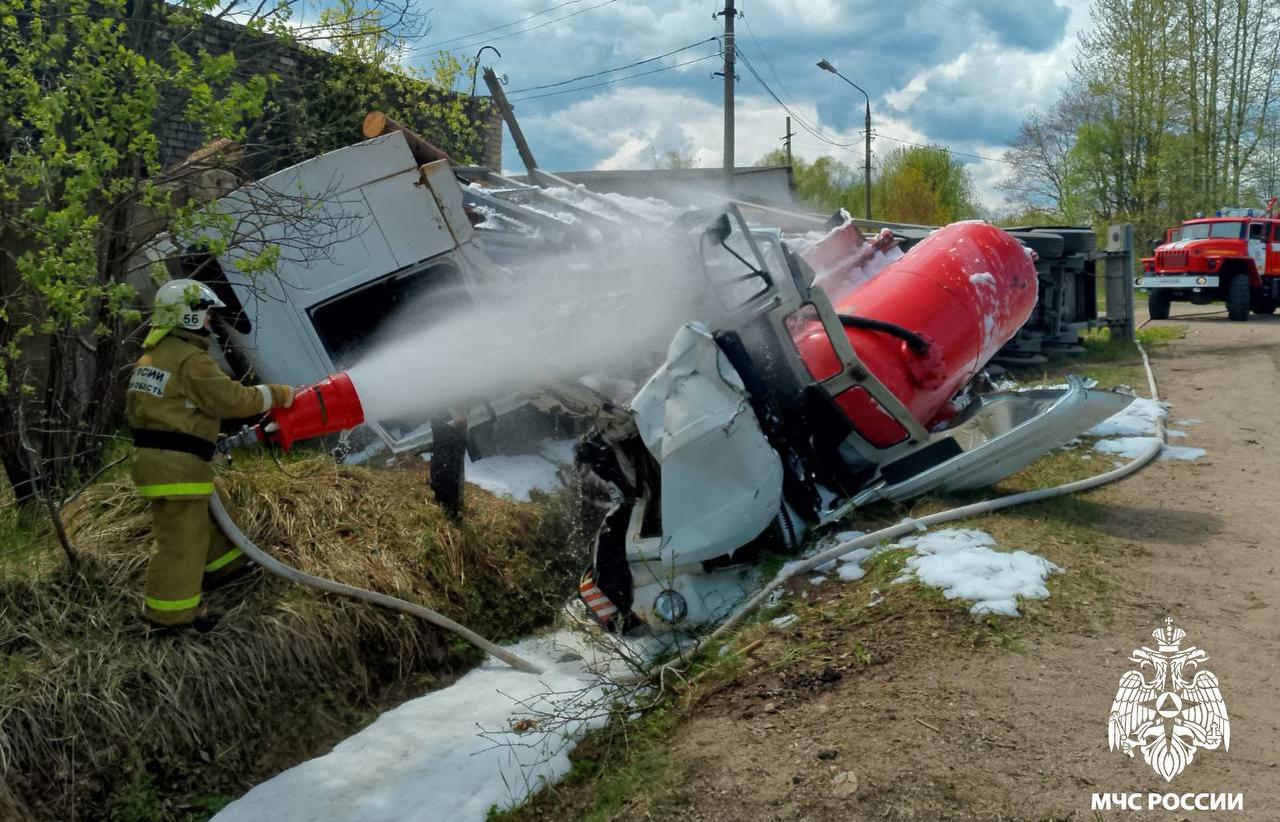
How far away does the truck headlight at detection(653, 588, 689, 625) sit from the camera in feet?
16.9

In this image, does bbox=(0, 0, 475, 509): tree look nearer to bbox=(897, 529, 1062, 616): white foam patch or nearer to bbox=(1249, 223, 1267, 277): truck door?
bbox=(897, 529, 1062, 616): white foam patch

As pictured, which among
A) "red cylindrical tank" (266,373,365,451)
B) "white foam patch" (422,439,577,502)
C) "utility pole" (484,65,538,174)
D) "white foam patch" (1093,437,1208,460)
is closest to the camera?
"red cylindrical tank" (266,373,365,451)

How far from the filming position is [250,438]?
446cm

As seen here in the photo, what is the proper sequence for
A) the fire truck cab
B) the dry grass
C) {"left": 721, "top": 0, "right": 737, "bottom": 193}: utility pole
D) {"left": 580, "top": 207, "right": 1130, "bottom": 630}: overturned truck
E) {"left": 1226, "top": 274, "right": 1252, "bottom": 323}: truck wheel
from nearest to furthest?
1. the dry grass
2. {"left": 580, "top": 207, "right": 1130, "bottom": 630}: overturned truck
3. {"left": 1226, "top": 274, "right": 1252, "bottom": 323}: truck wheel
4. the fire truck cab
5. {"left": 721, "top": 0, "right": 737, "bottom": 193}: utility pole

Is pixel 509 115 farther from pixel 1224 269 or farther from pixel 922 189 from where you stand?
pixel 922 189

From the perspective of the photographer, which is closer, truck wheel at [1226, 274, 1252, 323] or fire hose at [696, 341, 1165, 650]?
fire hose at [696, 341, 1165, 650]

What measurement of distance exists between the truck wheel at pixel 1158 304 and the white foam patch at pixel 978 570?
15.4m

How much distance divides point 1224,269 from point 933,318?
14425 millimetres

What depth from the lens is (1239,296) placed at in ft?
58.2

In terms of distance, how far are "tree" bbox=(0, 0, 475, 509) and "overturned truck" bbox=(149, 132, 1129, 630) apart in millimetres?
480

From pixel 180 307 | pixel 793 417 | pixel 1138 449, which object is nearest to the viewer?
pixel 180 307

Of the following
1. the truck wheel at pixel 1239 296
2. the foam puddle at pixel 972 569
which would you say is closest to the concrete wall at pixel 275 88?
the foam puddle at pixel 972 569

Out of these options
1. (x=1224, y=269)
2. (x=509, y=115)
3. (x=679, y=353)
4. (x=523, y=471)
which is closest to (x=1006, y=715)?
(x=679, y=353)

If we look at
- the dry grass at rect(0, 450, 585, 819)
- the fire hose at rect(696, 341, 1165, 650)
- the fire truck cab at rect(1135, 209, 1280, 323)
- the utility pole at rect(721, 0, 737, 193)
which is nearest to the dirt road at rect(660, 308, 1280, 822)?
the fire hose at rect(696, 341, 1165, 650)
